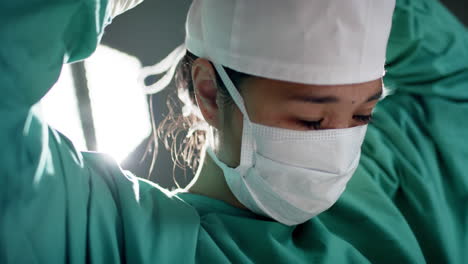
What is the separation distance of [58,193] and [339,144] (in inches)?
19.8

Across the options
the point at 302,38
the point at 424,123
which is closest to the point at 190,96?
the point at 302,38

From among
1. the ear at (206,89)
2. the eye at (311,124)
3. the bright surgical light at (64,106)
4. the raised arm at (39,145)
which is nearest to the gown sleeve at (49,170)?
the raised arm at (39,145)

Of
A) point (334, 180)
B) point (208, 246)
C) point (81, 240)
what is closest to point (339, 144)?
point (334, 180)

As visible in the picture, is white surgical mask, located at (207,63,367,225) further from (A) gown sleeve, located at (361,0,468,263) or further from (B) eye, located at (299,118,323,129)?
(A) gown sleeve, located at (361,0,468,263)

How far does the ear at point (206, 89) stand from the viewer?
0.87 meters

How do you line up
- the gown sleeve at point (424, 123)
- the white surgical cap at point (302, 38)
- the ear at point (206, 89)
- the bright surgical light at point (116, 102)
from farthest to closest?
1. the bright surgical light at point (116, 102)
2. the gown sleeve at point (424, 123)
3. the ear at point (206, 89)
4. the white surgical cap at point (302, 38)

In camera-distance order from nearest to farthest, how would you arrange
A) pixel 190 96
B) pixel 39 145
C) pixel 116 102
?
pixel 39 145 < pixel 190 96 < pixel 116 102

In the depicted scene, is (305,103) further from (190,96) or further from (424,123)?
(424,123)

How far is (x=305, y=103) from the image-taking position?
807mm

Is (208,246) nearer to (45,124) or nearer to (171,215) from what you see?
(171,215)

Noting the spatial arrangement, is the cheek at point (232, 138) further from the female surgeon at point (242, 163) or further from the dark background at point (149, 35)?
the dark background at point (149, 35)

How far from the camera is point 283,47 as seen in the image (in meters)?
0.78

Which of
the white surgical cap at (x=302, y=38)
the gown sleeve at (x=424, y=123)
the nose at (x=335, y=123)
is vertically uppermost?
the white surgical cap at (x=302, y=38)

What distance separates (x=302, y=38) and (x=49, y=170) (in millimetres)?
472
